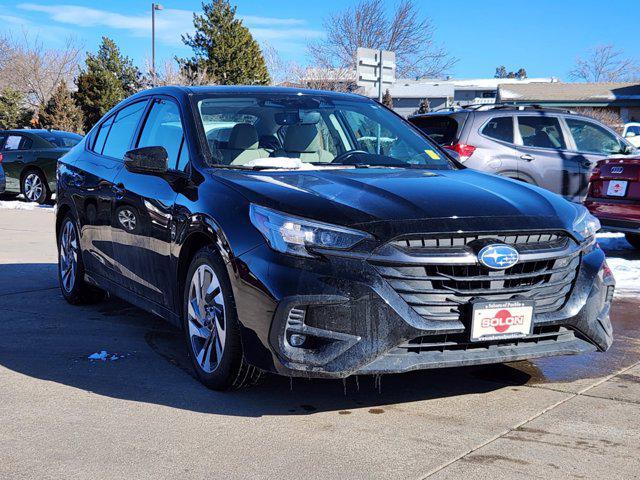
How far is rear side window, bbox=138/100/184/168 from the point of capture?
508 cm

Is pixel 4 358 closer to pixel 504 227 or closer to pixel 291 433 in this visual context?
pixel 291 433

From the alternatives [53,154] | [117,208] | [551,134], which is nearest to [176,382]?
[117,208]

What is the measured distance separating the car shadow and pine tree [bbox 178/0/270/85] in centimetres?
4668

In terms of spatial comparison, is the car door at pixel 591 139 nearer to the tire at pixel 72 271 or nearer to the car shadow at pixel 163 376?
the tire at pixel 72 271

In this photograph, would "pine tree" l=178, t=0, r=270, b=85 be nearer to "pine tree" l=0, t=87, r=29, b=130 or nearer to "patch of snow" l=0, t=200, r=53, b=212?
"pine tree" l=0, t=87, r=29, b=130

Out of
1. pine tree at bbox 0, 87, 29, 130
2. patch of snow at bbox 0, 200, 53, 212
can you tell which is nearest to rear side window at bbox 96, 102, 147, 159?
patch of snow at bbox 0, 200, 53, 212

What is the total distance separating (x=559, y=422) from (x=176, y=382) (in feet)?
6.54

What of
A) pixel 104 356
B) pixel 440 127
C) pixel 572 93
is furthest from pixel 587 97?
pixel 104 356

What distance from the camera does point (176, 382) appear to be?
15.0 feet

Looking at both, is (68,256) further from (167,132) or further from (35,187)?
(35,187)

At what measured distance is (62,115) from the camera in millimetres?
41406

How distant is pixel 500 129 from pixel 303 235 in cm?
860

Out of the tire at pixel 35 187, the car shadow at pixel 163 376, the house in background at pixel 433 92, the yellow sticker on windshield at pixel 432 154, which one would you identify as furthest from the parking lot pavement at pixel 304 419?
the house in background at pixel 433 92

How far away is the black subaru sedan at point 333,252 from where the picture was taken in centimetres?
375
